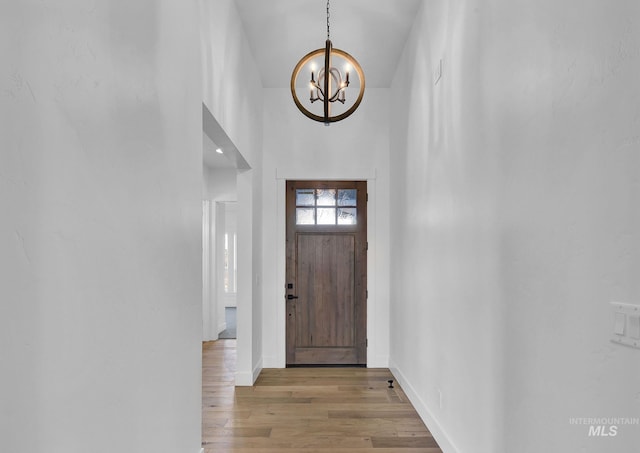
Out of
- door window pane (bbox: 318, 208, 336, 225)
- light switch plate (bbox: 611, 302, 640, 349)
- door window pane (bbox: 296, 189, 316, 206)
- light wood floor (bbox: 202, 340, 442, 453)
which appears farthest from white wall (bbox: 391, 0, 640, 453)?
door window pane (bbox: 296, 189, 316, 206)

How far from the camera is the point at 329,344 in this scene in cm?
534

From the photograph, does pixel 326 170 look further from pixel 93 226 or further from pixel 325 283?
pixel 93 226

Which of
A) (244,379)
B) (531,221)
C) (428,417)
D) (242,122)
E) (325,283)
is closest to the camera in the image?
(531,221)

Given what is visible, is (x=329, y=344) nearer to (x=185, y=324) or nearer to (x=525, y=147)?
(x=185, y=324)

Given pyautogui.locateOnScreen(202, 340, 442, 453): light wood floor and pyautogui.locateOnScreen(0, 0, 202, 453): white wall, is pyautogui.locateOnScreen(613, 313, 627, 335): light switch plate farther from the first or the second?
pyautogui.locateOnScreen(202, 340, 442, 453): light wood floor

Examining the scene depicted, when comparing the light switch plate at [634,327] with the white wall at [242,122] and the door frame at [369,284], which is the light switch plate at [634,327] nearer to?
the white wall at [242,122]

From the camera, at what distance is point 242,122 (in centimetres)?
403

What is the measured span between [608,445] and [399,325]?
11.2 ft

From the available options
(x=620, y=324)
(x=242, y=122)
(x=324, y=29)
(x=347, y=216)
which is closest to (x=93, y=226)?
Result: (x=620, y=324)

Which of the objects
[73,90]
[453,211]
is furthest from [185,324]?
[453,211]

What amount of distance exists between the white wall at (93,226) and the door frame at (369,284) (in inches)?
123

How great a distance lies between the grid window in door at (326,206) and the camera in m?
5.43

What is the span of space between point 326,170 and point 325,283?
138 cm

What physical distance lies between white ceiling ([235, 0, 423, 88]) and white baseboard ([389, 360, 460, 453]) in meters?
3.26
